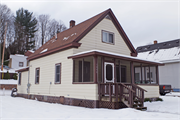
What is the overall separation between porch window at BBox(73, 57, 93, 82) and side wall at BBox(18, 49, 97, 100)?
1.48 ft

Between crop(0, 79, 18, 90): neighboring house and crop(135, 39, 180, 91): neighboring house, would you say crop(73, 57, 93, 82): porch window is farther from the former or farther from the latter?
crop(0, 79, 18, 90): neighboring house

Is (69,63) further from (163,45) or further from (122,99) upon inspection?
(163,45)

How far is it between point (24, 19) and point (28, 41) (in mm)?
5281

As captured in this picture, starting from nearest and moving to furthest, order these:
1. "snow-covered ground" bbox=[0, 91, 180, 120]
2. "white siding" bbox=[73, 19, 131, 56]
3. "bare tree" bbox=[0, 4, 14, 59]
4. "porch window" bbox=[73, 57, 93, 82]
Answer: "snow-covered ground" bbox=[0, 91, 180, 120] → "porch window" bbox=[73, 57, 93, 82] → "white siding" bbox=[73, 19, 131, 56] → "bare tree" bbox=[0, 4, 14, 59]

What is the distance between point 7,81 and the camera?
96.7 ft

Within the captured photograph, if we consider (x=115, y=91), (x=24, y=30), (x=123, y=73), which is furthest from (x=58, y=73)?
(x=24, y=30)

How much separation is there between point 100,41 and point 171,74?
12.7 meters

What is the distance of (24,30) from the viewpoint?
44812 millimetres

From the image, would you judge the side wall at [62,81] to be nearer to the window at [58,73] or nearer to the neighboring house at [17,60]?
the window at [58,73]

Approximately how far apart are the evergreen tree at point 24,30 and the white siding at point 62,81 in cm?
3033

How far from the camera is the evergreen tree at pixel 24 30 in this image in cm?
4419

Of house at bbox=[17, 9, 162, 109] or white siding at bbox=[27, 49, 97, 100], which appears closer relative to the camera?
house at bbox=[17, 9, 162, 109]

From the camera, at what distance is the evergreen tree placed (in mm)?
44188

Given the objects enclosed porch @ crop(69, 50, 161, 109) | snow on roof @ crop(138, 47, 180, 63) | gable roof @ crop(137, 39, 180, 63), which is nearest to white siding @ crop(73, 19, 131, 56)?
enclosed porch @ crop(69, 50, 161, 109)
